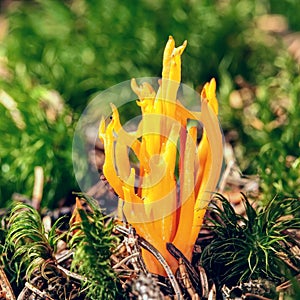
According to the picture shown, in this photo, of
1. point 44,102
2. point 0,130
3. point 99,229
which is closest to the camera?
point 99,229

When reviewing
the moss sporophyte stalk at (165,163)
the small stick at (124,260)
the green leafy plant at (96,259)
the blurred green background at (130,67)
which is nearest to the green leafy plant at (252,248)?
the moss sporophyte stalk at (165,163)

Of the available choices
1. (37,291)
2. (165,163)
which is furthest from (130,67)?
(37,291)

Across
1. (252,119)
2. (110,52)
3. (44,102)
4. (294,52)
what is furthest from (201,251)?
(294,52)

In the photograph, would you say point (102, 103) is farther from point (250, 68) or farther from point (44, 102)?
point (250, 68)

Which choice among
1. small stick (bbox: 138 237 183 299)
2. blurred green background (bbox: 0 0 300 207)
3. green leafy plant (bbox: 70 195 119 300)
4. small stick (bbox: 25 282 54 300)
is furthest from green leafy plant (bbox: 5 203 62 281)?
blurred green background (bbox: 0 0 300 207)

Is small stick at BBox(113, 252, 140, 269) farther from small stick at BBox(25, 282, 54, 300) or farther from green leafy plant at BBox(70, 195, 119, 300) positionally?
small stick at BBox(25, 282, 54, 300)

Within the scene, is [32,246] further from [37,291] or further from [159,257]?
[159,257]

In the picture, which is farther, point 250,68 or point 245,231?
point 250,68
